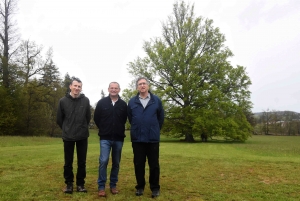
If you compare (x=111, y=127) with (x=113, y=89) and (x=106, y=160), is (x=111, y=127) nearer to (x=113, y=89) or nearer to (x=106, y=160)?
(x=106, y=160)

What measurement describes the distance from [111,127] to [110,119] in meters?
0.17

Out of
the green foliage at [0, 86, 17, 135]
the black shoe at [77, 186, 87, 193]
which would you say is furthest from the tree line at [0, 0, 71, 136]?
the black shoe at [77, 186, 87, 193]

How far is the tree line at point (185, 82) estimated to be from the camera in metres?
25.1

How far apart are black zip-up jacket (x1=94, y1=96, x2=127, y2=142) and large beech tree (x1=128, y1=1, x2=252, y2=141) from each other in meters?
19.1

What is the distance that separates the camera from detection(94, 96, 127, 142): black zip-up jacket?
526cm

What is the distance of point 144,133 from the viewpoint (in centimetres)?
515

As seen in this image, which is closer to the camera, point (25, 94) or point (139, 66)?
point (139, 66)

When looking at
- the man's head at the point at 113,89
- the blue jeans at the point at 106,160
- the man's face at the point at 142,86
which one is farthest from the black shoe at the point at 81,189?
the man's face at the point at 142,86

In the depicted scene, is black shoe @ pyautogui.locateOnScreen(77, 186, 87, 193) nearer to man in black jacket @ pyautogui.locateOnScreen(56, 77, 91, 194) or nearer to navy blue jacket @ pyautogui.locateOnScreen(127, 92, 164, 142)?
man in black jacket @ pyautogui.locateOnScreen(56, 77, 91, 194)

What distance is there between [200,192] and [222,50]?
2439 cm

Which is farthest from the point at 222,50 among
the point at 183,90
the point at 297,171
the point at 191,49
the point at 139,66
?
the point at 297,171

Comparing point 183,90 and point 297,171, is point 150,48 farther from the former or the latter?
point 297,171

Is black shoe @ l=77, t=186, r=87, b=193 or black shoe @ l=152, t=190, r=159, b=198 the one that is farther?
black shoe @ l=77, t=186, r=87, b=193

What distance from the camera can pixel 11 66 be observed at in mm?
29672
